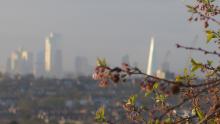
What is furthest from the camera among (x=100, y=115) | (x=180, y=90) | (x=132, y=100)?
(x=132, y=100)

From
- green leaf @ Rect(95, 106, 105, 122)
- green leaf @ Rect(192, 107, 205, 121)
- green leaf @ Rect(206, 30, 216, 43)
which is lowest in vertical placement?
green leaf @ Rect(95, 106, 105, 122)

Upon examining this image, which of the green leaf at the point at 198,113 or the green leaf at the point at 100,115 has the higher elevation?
the green leaf at the point at 198,113

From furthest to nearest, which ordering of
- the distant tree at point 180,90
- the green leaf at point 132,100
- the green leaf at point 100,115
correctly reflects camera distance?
the green leaf at point 132,100
the green leaf at point 100,115
the distant tree at point 180,90

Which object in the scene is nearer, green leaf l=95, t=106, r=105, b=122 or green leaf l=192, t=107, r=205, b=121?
green leaf l=192, t=107, r=205, b=121

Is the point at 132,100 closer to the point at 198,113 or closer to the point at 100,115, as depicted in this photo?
the point at 100,115

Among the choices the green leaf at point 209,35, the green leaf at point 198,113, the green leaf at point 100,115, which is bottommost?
the green leaf at point 100,115

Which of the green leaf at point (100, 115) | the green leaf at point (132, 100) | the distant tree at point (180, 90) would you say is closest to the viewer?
the distant tree at point (180, 90)

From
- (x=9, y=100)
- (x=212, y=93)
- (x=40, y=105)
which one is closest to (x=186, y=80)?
(x=212, y=93)

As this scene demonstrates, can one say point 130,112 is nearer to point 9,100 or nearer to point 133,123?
point 133,123

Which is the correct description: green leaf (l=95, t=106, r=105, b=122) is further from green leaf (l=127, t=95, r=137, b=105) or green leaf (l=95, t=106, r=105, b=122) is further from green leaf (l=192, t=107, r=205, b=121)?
green leaf (l=192, t=107, r=205, b=121)

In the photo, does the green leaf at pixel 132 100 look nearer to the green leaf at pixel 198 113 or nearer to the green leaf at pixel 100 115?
the green leaf at pixel 100 115

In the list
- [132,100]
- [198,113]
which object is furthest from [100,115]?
[198,113]

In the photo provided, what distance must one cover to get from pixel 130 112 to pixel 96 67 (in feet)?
6.08

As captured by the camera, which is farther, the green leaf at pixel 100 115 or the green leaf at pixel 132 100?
the green leaf at pixel 132 100
